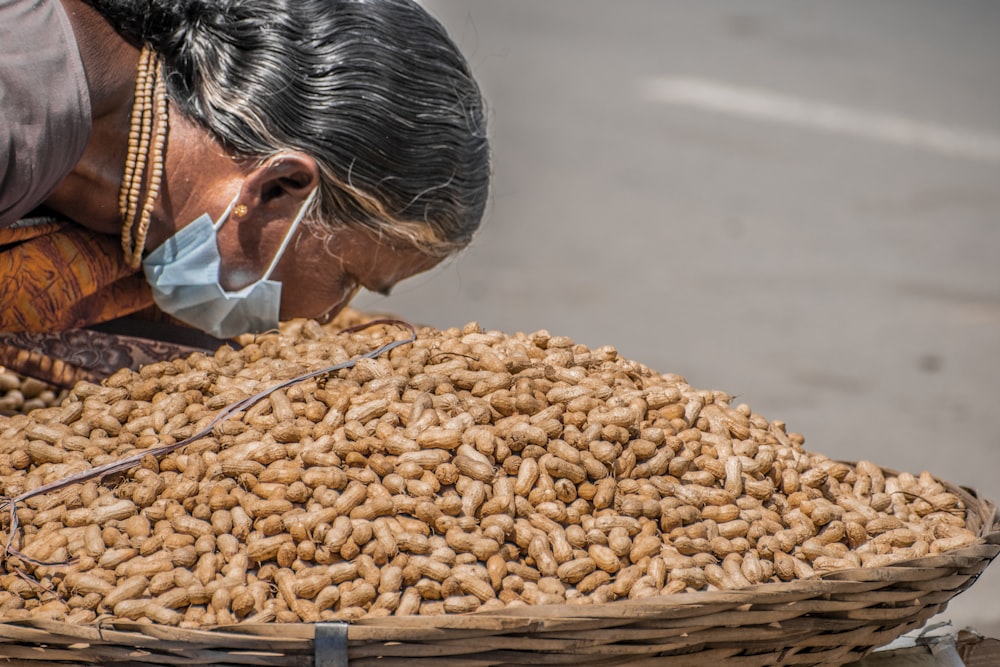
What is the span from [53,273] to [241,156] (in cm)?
43

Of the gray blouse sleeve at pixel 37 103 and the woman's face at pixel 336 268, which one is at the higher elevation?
the gray blouse sleeve at pixel 37 103

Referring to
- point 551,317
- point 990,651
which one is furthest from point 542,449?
point 551,317

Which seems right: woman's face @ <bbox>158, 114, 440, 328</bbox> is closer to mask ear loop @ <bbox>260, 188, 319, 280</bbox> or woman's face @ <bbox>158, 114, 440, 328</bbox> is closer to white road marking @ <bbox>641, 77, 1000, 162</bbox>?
mask ear loop @ <bbox>260, 188, 319, 280</bbox>

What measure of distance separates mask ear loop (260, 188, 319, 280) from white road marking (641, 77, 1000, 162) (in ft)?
16.8

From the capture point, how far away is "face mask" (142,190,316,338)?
2.05 meters

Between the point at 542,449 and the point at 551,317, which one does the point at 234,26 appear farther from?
the point at 551,317

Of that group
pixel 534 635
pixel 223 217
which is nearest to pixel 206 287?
pixel 223 217

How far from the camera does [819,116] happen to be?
6750 millimetres

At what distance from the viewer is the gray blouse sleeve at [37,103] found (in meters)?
1.67

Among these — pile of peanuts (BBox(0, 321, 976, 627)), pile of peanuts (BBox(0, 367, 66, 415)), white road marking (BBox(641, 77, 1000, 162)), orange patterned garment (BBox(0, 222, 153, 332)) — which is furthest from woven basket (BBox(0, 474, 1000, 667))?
white road marking (BBox(641, 77, 1000, 162))

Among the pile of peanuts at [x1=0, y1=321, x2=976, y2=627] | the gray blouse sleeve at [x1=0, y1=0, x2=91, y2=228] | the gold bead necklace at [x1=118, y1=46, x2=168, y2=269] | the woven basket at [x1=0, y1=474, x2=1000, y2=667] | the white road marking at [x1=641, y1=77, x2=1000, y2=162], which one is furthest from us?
the white road marking at [x1=641, y1=77, x2=1000, y2=162]

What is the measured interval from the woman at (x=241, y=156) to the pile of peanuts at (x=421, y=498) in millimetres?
386

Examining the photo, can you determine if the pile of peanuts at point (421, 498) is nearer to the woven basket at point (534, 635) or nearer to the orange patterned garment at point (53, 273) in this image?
the woven basket at point (534, 635)

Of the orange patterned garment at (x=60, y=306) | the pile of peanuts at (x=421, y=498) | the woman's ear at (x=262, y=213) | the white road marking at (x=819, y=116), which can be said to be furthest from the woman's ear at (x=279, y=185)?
the white road marking at (x=819, y=116)
